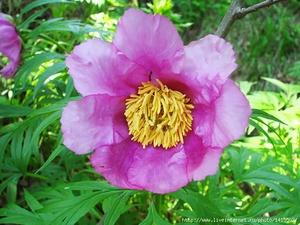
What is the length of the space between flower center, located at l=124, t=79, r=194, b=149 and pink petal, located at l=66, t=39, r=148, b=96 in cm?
6

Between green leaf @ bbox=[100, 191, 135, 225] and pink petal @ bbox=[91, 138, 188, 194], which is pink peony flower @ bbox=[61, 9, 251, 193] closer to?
pink petal @ bbox=[91, 138, 188, 194]

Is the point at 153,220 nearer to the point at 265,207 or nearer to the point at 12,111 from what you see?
the point at 265,207

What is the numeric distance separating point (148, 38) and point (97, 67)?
0.45ft

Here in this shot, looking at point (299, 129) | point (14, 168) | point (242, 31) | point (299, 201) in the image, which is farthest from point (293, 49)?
point (14, 168)

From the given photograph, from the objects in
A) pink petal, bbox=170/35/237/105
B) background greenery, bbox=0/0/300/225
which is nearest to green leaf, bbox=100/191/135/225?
background greenery, bbox=0/0/300/225

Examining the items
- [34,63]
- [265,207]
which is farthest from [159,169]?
[34,63]

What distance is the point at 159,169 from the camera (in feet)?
2.82

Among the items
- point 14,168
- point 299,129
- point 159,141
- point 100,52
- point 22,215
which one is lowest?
point 14,168

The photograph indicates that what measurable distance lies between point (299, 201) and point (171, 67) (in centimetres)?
69

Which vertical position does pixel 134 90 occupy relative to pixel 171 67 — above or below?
below

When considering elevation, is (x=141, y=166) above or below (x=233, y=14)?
below

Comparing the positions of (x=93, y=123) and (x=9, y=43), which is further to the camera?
(x=9, y=43)

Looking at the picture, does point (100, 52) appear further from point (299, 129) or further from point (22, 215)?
point (299, 129)

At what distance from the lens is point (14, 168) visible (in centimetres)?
155
